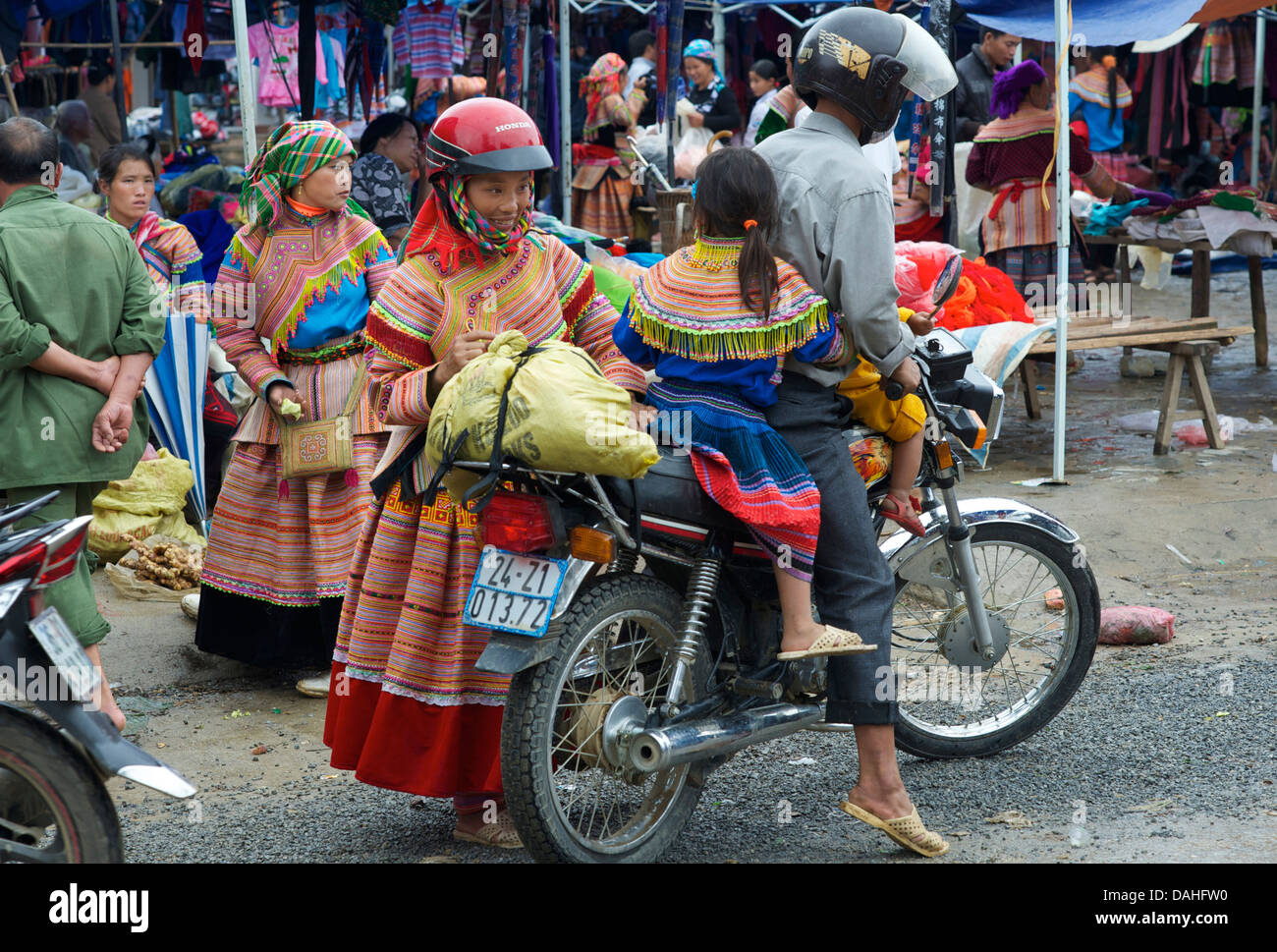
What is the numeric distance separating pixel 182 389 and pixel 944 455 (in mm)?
3883

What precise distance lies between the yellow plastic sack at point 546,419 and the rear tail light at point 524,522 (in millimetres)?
167

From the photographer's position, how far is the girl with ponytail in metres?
13.9

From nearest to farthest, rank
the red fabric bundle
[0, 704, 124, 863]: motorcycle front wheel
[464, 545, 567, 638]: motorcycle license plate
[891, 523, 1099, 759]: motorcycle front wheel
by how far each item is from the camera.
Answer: [0, 704, 124, 863]: motorcycle front wheel
[464, 545, 567, 638]: motorcycle license plate
[891, 523, 1099, 759]: motorcycle front wheel
the red fabric bundle

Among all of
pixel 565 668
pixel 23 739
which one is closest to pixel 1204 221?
pixel 565 668

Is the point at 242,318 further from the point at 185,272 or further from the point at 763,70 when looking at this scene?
the point at 763,70

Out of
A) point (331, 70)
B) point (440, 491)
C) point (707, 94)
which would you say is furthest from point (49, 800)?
point (331, 70)

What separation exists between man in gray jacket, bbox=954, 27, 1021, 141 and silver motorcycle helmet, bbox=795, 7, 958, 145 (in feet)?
21.0

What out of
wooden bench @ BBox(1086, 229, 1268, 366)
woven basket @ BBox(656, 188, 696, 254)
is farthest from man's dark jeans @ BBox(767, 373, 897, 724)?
wooden bench @ BBox(1086, 229, 1268, 366)

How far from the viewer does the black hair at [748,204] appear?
10.5ft

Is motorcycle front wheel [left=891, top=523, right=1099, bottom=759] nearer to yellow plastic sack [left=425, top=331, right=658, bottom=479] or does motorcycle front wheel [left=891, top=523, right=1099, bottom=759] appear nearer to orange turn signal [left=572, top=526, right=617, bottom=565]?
orange turn signal [left=572, top=526, right=617, bottom=565]

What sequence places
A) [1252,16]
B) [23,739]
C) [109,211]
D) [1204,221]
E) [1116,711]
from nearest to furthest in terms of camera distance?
→ [23,739], [1116,711], [109,211], [1204,221], [1252,16]

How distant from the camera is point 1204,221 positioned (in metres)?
9.27

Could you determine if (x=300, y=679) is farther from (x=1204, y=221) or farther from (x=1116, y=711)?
(x=1204, y=221)

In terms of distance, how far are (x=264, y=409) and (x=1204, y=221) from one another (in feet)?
22.8
